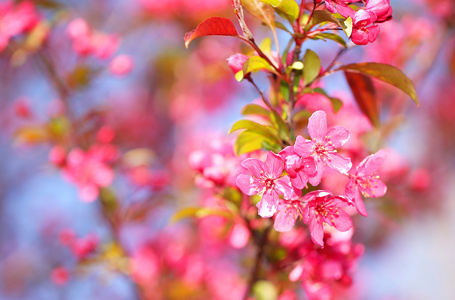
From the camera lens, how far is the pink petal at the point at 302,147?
32.7 inches

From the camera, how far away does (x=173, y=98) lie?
3025 mm

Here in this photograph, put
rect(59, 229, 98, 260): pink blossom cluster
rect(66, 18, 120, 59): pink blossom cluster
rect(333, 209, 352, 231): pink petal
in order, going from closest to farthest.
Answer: rect(333, 209, 352, 231): pink petal
rect(59, 229, 98, 260): pink blossom cluster
rect(66, 18, 120, 59): pink blossom cluster

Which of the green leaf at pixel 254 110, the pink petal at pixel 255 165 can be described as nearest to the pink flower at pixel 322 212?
the pink petal at pixel 255 165

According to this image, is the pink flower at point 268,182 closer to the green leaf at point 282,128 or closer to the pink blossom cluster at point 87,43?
the green leaf at point 282,128

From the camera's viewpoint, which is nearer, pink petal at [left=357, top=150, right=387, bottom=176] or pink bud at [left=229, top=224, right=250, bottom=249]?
pink petal at [left=357, top=150, right=387, bottom=176]

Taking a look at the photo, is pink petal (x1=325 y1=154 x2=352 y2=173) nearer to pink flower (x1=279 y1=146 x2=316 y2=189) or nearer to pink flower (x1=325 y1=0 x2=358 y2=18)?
pink flower (x1=279 y1=146 x2=316 y2=189)

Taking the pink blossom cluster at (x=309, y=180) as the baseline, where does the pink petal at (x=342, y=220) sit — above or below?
below

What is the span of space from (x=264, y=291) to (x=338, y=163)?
1.56 feet

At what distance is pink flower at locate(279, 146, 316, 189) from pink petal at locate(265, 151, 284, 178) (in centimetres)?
1

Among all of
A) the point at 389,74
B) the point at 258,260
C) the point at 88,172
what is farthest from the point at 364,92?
the point at 88,172

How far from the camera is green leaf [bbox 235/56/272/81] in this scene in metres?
0.89

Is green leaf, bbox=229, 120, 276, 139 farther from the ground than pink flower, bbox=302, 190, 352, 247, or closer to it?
farther from the ground

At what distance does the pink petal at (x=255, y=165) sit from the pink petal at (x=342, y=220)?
18 centimetres

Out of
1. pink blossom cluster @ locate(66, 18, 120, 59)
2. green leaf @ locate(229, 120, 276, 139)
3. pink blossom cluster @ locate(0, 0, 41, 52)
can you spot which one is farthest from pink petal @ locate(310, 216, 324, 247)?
pink blossom cluster @ locate(0, 0, 41, 52)
